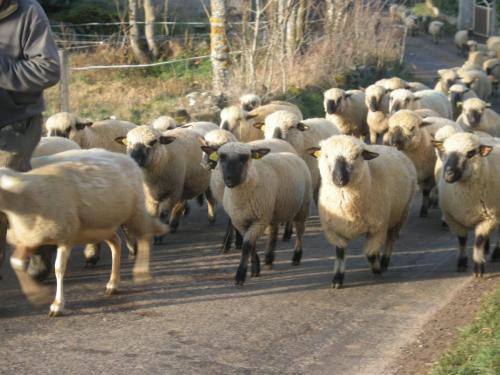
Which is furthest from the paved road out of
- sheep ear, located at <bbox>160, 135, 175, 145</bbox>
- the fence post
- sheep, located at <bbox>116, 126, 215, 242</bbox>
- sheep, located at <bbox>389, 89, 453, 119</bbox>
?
sheep, located at <bbox>389, 89, 453, 119</bbox>

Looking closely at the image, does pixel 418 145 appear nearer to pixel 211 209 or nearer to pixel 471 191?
pixel 211 209

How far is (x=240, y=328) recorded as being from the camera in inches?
281

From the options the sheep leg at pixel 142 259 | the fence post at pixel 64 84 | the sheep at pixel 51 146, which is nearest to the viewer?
the sheep leg at pixel 142 259

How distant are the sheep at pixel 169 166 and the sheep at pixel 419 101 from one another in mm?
4608

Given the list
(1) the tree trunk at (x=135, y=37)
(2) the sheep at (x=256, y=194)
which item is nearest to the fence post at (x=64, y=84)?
(2) the sheep at (x=256, y=194)

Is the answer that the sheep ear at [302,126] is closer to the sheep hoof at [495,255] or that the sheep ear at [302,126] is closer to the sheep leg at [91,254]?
the sheep hoof at [495,255]

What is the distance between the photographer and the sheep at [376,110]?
14930 mm

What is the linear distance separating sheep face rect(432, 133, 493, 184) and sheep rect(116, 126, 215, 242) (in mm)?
3098

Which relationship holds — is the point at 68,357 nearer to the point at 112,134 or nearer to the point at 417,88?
the point at 112,134

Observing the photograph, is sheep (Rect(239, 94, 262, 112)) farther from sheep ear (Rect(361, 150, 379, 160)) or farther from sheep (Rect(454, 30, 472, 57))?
sheep (Rect(454, 30, 472, 57))

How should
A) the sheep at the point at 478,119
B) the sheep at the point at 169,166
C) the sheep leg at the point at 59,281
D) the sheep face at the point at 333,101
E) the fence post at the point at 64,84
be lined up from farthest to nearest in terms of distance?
the sheep face at the point at 333,101 → the sheep at the point at 478,119 → the fence post at the point at 64,84 → the sheep at the point at 169,166 → the sheep leg at the point at 59,281

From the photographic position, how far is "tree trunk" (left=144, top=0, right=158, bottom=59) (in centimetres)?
2067

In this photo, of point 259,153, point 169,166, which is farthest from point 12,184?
point 169,166

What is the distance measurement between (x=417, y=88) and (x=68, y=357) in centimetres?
1230
